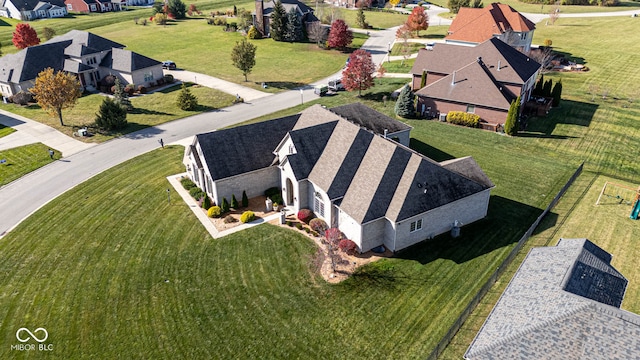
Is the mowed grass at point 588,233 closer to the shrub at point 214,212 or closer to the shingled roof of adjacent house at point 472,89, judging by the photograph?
the shingled roof of adjacent house at point 472,89

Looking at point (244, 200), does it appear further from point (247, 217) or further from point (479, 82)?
point (479, 82)

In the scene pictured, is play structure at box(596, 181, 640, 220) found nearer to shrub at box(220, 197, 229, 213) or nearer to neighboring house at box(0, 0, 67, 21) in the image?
shrub at box(220, 197, 229, 213)

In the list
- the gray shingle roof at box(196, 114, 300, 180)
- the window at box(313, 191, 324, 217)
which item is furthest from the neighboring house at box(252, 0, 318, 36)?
the window at box(313, 191, 324, 217)

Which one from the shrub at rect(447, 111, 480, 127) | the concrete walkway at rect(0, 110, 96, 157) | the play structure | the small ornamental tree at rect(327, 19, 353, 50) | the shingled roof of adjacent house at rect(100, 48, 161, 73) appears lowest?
the play structure

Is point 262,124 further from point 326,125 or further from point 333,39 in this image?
point 333,39

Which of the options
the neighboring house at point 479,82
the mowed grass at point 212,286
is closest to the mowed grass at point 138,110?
the mowed grass at point 212,286
